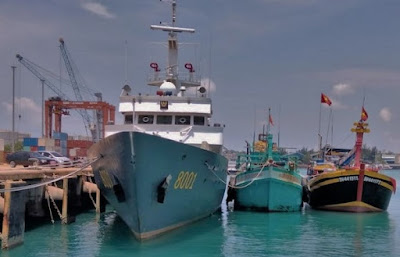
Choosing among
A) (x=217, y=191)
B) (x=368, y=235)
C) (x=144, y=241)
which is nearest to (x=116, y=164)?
(x=144, y=241)

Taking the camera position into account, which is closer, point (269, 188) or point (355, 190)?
point (269, 188)

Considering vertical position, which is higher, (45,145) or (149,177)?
(149,177)

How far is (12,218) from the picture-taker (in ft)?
59.0

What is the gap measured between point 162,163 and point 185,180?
2.28 m

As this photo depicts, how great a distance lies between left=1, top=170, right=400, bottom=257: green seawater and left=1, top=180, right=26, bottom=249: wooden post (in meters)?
0.37

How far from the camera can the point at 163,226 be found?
20.6 metres

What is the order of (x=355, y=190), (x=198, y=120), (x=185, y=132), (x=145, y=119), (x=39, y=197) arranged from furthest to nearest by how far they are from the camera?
(x=355, y=190)
(x=198, y=120)
(x=145, y=119)
(x=185, y=132)
(x=39, y=197)

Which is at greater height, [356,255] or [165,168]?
[165,168]

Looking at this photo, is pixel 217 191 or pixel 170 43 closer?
pixel 217 191

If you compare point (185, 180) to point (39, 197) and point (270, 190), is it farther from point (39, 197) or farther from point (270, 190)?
point (270, 190)

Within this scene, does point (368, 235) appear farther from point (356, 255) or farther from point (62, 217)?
point (62, 217)

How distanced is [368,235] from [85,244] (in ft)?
42.2

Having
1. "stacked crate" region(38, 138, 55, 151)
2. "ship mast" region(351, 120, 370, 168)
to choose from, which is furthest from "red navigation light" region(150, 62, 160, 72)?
"stacked crate" region(38, 138, 55, 151)

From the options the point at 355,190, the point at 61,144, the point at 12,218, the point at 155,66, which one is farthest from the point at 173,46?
the point at 61,144
